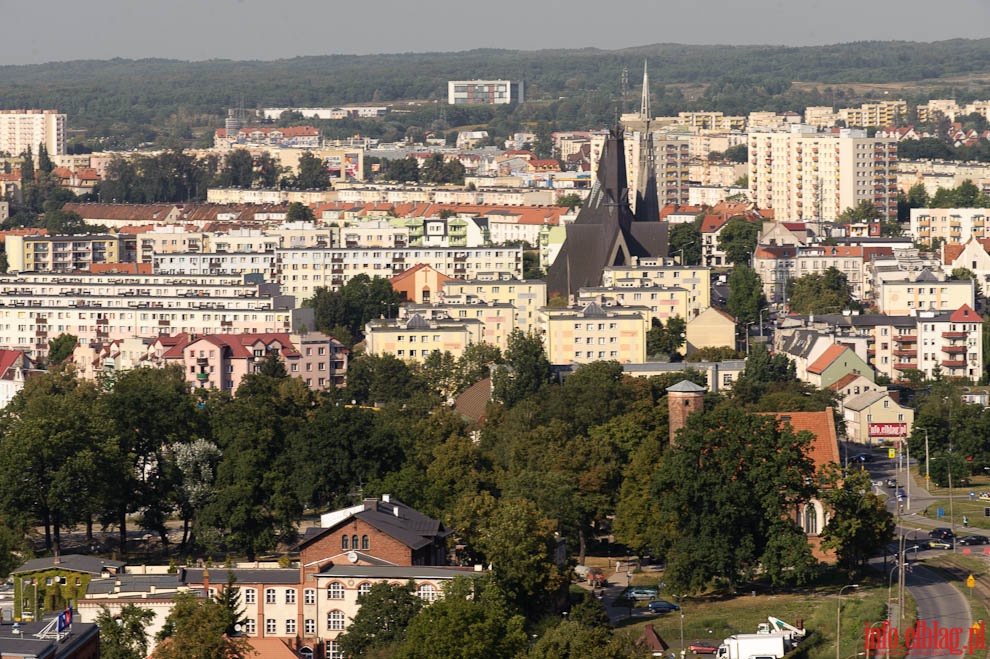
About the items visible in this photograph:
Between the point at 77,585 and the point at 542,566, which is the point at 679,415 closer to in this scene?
the point at 542,566

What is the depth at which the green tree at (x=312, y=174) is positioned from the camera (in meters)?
148

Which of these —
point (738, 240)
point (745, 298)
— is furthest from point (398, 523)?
point (738, 240)

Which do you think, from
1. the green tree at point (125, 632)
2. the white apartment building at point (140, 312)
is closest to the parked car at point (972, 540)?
the green tree at point (125, 632)

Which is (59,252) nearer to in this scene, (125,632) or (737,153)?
(125,632)

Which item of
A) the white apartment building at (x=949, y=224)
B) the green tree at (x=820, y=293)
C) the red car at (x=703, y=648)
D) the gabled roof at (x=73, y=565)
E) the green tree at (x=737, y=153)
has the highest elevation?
the green tree at (x=737, y=153)

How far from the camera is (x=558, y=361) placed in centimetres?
7012

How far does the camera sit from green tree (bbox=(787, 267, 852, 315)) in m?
81.4

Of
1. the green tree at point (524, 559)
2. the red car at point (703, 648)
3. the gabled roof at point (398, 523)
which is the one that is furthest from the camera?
the gabled roof at point (398, 523)

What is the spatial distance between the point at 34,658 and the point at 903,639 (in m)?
15.1

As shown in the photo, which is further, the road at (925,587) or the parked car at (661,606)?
the parked car at (661,606)

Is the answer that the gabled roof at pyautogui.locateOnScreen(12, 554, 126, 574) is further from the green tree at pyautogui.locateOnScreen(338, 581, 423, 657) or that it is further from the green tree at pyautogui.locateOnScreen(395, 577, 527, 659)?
the green tree at pyautogui.locateOnScreen(395, 577, 527, 659)

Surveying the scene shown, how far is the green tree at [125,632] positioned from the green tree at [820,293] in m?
46.5

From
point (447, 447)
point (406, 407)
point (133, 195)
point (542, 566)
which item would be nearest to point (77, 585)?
point (542, 566)

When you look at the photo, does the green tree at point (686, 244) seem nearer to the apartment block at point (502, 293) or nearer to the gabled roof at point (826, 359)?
the apartment block at point (502, 293)
